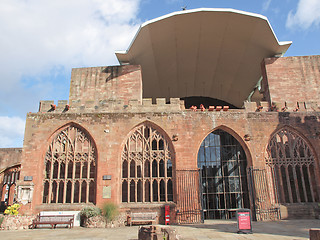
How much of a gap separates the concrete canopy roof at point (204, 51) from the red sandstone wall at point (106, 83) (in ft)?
5.22

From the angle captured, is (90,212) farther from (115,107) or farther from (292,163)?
(292,163)

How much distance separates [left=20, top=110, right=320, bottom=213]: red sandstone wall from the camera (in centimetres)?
1584

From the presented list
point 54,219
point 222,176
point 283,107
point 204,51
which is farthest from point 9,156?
point 283,107

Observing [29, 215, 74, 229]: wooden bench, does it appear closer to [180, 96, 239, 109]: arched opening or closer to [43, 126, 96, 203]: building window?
[43, 126, 96, 203]: building window

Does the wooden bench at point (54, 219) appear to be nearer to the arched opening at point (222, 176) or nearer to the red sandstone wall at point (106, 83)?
the red sandstone wall at point (106, 83)

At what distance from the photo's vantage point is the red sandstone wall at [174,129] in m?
15.8

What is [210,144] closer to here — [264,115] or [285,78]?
[264,115]

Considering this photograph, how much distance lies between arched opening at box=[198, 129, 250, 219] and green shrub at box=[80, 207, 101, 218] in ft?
23.2

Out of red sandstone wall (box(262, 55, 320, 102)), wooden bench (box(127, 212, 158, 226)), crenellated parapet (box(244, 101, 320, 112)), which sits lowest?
wooden bench (box(127, 212, 158, 226))

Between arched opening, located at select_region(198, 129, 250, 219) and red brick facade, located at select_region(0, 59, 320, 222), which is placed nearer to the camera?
red brick facade, located at select_region(0, 59, 320, 222)

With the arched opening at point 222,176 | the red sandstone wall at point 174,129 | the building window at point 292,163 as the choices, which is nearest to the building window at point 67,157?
the red sandstone wall at point 174,129

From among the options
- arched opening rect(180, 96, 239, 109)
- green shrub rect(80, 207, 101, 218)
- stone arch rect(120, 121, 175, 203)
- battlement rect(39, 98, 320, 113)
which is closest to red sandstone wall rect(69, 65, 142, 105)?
battlement rect(39, 98, 320, 113)

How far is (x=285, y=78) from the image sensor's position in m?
19.5

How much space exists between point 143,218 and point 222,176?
22.8 feet
